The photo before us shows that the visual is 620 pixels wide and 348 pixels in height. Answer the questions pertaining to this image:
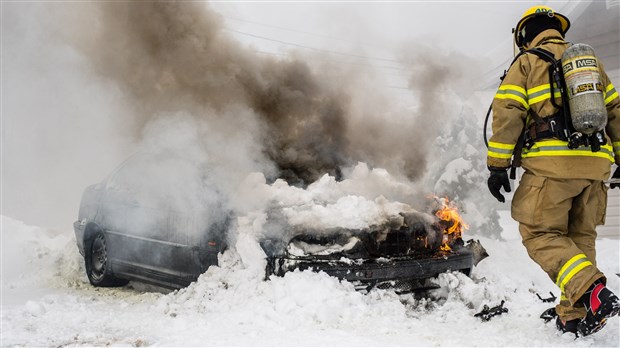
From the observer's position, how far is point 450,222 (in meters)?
4.59

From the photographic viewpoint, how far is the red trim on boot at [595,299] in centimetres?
281

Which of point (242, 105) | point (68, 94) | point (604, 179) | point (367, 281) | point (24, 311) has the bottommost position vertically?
point (24, 311)

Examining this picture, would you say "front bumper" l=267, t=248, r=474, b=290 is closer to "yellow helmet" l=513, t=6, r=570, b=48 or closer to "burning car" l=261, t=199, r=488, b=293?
"burning car" l=261, t=199, r=488, b=293

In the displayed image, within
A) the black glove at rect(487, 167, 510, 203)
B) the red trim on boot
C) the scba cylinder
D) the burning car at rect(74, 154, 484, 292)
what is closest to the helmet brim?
the scba cylinder

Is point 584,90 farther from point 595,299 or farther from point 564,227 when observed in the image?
point 595,299

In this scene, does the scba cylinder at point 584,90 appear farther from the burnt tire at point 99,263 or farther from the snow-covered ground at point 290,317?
the burnt tire at point 99,263

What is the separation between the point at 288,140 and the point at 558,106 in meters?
3.55

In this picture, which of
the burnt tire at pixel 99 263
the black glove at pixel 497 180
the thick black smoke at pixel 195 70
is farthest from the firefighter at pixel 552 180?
the burnt tire at pixel 99 263

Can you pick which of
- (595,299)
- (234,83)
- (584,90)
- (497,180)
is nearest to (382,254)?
(497,180)

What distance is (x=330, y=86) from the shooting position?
24.6 ft

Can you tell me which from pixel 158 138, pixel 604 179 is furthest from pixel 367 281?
pixel 158 138

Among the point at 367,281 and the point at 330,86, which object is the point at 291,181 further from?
the point at 330,86

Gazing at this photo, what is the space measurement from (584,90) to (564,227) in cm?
85

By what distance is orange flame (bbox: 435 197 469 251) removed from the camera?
4.52 m
